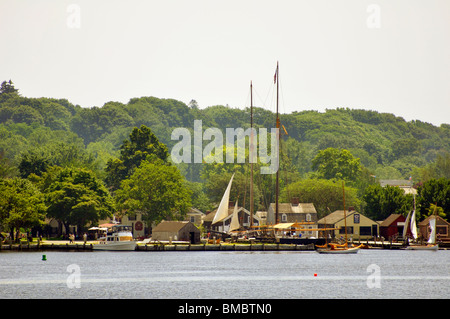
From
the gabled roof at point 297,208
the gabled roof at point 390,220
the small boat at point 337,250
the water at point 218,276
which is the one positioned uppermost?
the gabled roof at point 297,208

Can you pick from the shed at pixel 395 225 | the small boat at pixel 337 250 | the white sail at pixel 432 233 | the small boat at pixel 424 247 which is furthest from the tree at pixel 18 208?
the shed at pixel 395 225

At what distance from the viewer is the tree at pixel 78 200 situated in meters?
122

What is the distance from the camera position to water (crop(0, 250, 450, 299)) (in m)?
64.6

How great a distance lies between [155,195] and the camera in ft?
436

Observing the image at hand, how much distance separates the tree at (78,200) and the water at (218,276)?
15.9 meters

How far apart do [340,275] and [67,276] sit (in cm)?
2812

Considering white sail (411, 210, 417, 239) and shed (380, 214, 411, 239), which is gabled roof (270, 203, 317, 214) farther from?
white sail (411, 210, 417, 239)

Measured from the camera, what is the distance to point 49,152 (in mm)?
186125

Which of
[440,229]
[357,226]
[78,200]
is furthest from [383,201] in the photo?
[78,200]

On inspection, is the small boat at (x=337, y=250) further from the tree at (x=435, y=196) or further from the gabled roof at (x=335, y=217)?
the gabled roof at (x=335, y=217)

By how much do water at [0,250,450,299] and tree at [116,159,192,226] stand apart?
82.1 feet

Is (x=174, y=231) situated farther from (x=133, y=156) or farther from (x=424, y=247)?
(x=424, y=247)
